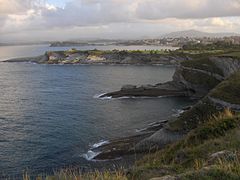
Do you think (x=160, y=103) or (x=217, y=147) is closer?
(x=217, y=147)

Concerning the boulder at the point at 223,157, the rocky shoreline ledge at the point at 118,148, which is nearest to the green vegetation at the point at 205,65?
the rocky shoreline ledge at the point at 118,148

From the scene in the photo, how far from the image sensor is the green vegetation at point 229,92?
40375mm

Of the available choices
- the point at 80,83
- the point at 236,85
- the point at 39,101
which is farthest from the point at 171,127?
the point at 80,83

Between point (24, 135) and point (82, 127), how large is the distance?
729 cm

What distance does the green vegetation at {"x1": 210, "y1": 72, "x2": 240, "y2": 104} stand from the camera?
40.4 m

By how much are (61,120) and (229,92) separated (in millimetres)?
22580

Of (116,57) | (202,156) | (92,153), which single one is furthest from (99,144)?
(116,57)

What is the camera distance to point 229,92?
4216 cm

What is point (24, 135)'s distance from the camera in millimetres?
42625

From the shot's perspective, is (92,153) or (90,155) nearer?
(90,155)

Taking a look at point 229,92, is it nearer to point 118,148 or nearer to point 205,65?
point 118,148

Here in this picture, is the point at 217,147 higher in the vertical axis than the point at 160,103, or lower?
higher

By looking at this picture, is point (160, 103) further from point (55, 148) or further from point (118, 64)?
point (118, 64)

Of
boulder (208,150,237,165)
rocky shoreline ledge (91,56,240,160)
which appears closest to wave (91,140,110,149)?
rocky shoreline ledge (91,56,240,160)
